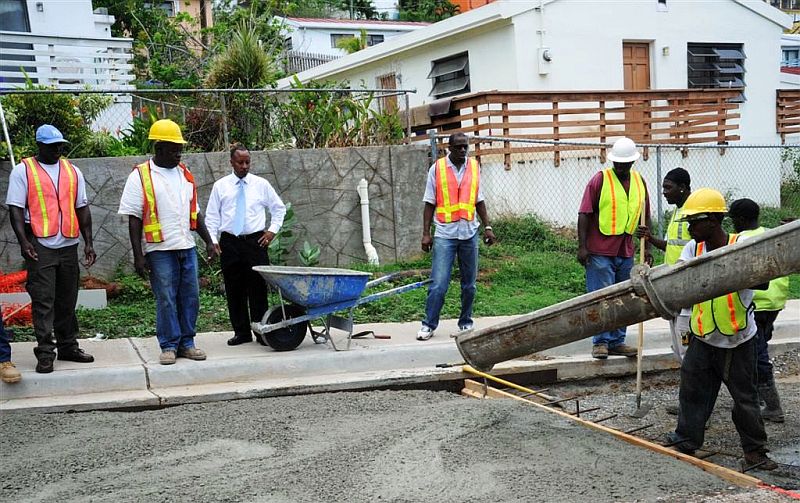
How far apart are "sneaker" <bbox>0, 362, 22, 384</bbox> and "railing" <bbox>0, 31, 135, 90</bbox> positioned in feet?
27.8

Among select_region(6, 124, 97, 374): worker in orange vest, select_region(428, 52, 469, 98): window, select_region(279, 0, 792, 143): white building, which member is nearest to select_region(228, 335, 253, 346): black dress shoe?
select_region(6, 124, 97, 374): worker in orange vest

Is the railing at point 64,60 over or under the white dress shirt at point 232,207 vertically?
over

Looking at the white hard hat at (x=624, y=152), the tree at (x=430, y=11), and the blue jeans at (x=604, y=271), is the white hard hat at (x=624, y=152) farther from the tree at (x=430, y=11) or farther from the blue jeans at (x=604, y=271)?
the tree at (x=430, y=11)

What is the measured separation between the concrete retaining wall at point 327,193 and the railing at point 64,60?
471 centimetres

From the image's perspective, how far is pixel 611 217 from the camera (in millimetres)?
7594

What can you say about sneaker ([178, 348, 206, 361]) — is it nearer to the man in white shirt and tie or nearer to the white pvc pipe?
the man in white shirt and tie

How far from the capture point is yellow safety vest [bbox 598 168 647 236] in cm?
758

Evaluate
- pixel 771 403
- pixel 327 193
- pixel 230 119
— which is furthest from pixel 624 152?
pixel 230 119

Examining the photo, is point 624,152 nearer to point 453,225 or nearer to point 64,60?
point 453,225

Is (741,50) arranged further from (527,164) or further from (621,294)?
(621,294)

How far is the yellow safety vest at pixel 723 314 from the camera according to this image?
5219 millimetres

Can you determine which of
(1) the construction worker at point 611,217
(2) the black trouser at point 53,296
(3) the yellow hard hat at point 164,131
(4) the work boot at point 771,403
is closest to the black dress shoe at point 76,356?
(2) the black trouser at point 53,296

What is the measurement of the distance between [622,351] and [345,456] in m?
3.82

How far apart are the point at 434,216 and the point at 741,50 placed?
14.3 meters
